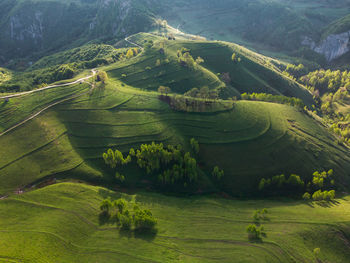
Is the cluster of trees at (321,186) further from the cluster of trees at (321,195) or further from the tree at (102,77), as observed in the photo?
the tree at (102,77)

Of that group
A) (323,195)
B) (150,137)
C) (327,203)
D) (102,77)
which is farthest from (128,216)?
(102,77)

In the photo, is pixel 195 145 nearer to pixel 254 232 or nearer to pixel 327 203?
pixel 254 232

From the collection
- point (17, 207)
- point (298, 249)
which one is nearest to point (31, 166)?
point (17, 207)

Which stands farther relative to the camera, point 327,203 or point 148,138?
point 148,138

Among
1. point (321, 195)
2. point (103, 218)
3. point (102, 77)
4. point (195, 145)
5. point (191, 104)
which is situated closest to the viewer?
point (103, 218)

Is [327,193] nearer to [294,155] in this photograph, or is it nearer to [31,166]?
[294,155]

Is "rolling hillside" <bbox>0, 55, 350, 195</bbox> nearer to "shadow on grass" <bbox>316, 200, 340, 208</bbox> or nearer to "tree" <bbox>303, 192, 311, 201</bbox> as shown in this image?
"tree" <bbox>303, 192, 311, 201</bbox>

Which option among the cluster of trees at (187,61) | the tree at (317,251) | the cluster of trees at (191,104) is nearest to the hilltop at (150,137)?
the cluster of trees at (191,104)
